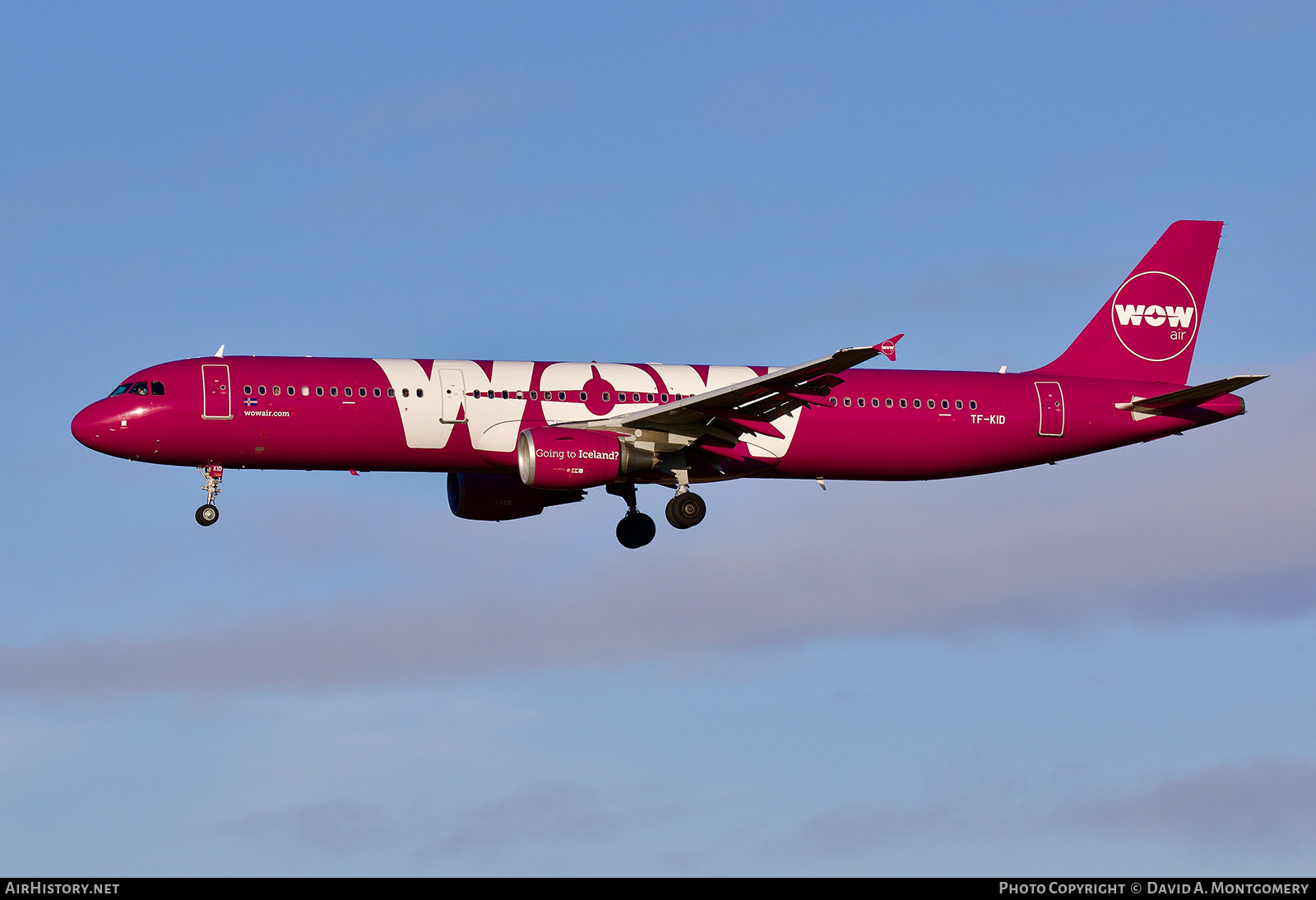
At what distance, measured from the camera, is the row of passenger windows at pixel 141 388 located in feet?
176

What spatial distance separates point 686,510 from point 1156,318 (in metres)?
17.0

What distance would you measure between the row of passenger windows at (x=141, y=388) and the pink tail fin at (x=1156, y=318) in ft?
86.1

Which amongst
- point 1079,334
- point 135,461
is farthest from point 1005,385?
point 135,461

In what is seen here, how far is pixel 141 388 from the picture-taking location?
53.9 meters

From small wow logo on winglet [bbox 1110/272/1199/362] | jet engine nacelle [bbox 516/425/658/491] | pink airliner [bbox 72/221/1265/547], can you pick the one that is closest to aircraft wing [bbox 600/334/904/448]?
pink airliner [bbox 72/221/1265/547]

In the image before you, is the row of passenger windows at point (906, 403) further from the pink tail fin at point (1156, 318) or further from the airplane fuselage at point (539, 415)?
the pink tail fin at point (1156, 318)

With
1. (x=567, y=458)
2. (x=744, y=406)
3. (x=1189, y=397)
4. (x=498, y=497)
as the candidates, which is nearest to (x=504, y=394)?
(x=567, y=458)

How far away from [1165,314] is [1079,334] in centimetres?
288

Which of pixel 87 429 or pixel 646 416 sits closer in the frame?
pixel 87 429

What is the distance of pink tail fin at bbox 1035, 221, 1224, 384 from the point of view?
6181 centimetres

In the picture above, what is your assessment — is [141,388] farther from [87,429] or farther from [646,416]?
[646,416]

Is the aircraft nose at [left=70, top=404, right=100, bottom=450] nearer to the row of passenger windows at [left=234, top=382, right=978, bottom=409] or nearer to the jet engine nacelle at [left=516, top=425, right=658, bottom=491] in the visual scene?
the row of passenger windows at [left=234, top=382, right=978, bottom=409]

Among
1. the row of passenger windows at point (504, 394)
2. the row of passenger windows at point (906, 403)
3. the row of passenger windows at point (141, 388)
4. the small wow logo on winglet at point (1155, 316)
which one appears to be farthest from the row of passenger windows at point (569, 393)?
the small wow logo on winglet at point (1155, 316)

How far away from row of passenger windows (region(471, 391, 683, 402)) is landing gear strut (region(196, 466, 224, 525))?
7.34 metres
